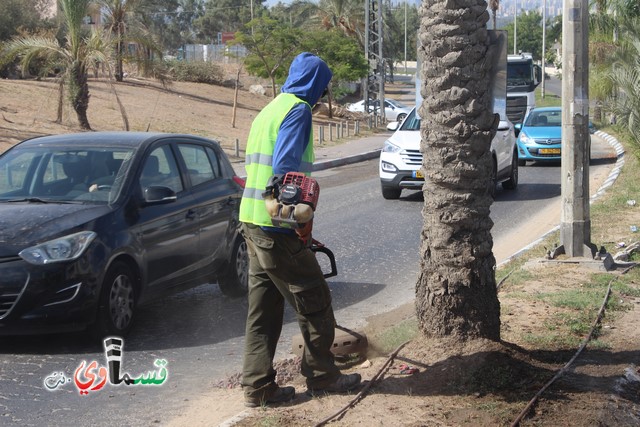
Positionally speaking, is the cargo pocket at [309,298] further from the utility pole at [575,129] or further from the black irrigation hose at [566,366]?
the utility pole at [575,129]

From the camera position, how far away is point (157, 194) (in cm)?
742

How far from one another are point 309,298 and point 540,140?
18.8 m

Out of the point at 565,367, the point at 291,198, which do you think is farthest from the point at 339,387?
the point at 565,367

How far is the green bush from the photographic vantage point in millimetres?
46750

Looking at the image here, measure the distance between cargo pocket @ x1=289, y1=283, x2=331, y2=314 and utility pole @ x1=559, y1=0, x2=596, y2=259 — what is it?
5.27 meters

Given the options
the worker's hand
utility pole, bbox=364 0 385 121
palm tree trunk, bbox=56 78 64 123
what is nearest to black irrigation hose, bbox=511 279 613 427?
the worker's hand

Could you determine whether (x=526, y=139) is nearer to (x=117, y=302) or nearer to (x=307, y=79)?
(x=117, y=302)

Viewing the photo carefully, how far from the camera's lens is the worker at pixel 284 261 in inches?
198

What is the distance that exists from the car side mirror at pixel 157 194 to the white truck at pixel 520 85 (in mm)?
27681

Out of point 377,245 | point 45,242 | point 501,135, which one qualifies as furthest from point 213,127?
point 45,242

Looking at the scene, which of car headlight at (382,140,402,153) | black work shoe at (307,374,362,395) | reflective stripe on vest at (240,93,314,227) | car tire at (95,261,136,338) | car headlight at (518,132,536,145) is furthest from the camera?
car headlight at (518,132,536,145)

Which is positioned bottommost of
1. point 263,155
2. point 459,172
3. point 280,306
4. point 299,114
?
point 280,306

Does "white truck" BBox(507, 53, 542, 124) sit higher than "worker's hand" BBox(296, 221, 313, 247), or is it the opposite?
"white truck" BBox(507, 53, 542, 124)
